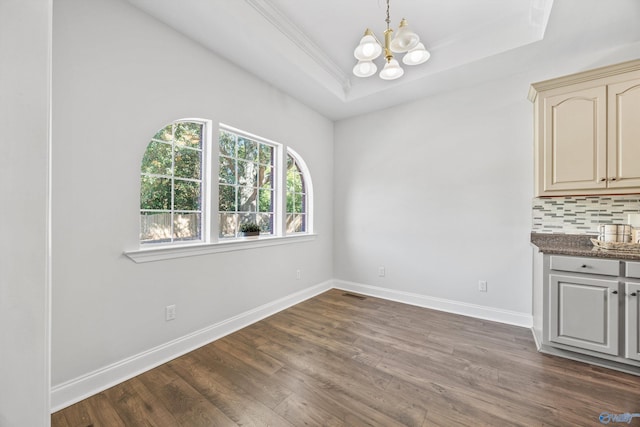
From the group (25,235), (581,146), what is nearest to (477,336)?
(581,146)

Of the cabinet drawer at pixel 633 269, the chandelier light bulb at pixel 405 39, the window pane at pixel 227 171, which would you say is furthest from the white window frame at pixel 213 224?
the cabinet drawer at pixel 633 269

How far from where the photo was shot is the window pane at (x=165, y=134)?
6.93 feet

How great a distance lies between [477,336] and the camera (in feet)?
8.02

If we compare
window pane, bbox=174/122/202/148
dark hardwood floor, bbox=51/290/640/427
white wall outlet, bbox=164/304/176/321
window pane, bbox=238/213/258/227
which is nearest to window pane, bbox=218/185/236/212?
window pane, bbox=238/213/258/227

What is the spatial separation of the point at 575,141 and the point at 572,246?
36.6 inches

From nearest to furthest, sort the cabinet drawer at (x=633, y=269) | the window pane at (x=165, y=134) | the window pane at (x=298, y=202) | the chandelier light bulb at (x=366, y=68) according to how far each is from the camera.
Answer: the cabinet drawer at (x=633, y=269) → the chandelier light bulb at (x=366, y=68) → the window pane at (x=165, y=134) → the window pane at (x=298, y=202)

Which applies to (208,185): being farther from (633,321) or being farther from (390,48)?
(633,321)

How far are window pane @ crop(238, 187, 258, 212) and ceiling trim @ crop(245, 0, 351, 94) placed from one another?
1594mm

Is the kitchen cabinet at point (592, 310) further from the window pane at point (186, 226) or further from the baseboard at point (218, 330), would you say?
the window pane at point (186, 226)

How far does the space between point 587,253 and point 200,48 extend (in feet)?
11.9

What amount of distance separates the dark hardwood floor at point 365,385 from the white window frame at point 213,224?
2.82 ft

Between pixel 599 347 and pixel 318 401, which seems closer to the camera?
pixel 318 401

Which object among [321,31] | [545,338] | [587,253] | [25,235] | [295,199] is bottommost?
[545,338]

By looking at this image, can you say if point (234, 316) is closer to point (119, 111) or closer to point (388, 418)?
point (388, 418)
